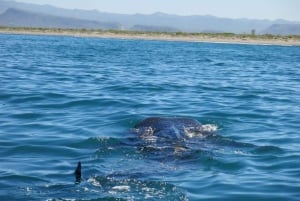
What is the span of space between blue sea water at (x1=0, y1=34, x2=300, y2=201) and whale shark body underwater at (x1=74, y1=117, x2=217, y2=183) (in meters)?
0.24

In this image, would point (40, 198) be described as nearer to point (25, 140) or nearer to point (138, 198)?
point (138, 198)

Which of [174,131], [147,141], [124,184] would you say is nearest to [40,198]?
[124,184]

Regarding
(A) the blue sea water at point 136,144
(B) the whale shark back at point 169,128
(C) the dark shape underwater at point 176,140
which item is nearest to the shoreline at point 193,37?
(A) the blue sea water at point 136,144

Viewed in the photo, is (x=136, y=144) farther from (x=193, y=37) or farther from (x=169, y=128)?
(x=193, y=37)

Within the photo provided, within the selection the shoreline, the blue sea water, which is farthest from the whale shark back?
the shoreline

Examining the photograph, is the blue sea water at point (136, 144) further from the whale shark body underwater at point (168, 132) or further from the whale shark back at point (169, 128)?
the whale shark back at point (169, 128)

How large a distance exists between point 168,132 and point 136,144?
35.1 inches

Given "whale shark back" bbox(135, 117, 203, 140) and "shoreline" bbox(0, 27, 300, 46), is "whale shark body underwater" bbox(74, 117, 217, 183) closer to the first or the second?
"whale shark back" bbox(135, 117, 203, 140)

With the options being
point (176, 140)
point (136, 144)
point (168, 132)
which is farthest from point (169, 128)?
point (136, 144)

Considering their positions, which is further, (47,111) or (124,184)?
(47,111)

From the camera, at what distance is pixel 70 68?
104 ft

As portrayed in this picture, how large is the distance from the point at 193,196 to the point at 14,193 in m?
2.82

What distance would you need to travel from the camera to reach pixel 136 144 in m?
11.8

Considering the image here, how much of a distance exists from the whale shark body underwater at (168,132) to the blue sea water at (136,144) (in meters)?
0.24
